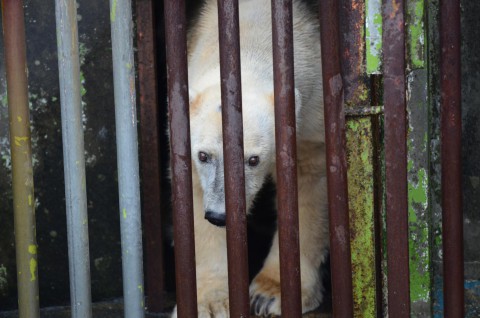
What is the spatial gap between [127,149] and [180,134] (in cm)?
11

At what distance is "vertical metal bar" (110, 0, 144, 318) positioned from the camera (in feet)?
4.63

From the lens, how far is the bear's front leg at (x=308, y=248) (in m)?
2.22

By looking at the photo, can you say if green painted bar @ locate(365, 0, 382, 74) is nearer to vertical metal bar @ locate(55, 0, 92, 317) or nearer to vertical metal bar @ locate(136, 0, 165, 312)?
vertical metal bar @ locate(55, 0, 92, 317)

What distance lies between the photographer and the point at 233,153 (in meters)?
1.45

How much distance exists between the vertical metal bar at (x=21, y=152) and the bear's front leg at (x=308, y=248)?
0.91m

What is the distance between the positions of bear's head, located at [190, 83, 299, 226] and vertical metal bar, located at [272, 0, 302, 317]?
61cm

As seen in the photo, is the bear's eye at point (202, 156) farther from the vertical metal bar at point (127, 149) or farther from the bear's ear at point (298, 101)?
the vertical metal bar at point (127, 149)

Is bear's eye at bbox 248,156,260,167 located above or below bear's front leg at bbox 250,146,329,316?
above

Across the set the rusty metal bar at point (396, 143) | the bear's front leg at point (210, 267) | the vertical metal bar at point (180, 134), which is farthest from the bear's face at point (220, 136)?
the rusty metal bar at point (396, 143)

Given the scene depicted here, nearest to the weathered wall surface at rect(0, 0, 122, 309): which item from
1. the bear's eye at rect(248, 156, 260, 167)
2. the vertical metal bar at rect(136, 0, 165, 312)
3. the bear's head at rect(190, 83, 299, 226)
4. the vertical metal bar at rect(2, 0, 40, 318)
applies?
the vertical metal bar at rect(136, 0, 165, 312)

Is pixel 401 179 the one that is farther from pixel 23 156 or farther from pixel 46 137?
pixel 46 137

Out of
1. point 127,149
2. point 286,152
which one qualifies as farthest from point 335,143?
point 127,149

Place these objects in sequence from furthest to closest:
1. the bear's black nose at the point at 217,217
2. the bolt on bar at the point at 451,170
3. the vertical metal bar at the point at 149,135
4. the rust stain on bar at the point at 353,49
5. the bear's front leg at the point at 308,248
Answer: the vertical metal bar at the point at 149,135, the bear's front leg at the point at 308,248, the bear's black nose at the point at 217,217, the bolt on bar at the point at 451,170, the rust stain on bar at the point at 353,49

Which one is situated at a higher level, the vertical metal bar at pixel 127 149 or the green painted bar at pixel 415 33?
the green painted bar at pixel 415 33
